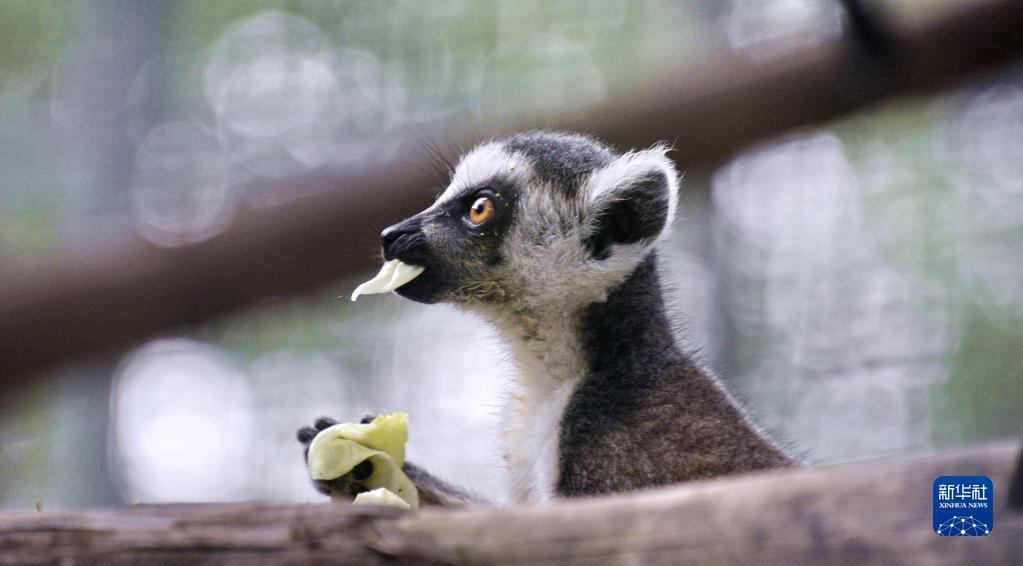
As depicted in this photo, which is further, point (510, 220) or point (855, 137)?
point (855, 137)

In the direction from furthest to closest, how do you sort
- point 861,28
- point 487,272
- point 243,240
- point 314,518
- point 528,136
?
1. point 243,240
2. point 861,28
3. point 528,136
4. point 487,272
5. point 314,518

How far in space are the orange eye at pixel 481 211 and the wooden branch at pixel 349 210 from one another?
1.14m

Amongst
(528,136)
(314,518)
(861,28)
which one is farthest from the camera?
(861,28)

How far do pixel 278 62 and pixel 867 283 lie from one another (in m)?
2.87

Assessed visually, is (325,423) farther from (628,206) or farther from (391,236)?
(628,206)

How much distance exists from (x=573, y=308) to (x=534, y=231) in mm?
230

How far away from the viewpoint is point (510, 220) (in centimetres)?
246

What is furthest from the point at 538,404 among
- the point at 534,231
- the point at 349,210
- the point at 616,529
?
the point at 349,210

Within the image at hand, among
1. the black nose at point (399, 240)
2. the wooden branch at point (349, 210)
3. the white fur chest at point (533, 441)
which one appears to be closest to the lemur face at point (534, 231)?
the black nose at point (399, 240)

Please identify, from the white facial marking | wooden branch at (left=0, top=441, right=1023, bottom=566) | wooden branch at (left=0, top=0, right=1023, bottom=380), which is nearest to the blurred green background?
wooden branch at (left=0, top=0, right=1023, bottom=380)

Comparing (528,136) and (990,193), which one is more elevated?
(990,193)

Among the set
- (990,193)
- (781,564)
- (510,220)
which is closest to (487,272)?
(510,220)

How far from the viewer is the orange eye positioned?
2.43 m

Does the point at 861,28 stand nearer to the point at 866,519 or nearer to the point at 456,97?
the point at 456,97
